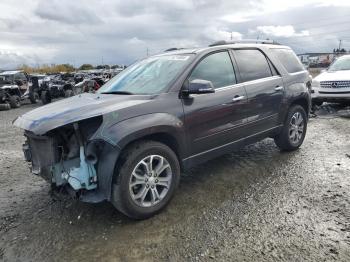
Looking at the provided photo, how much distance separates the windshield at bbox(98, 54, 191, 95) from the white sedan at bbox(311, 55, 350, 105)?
6860 millimetres

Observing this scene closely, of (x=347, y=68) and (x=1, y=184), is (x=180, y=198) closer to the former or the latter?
(x=1, y=184)

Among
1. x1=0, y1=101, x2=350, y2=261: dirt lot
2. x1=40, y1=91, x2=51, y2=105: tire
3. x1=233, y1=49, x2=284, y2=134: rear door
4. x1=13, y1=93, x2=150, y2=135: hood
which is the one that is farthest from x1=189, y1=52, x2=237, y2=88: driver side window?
x1=40, y1=91, x2=51, y2=105: tire

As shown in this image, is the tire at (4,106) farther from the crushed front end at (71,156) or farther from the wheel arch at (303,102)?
the wheel arch at (303,102)

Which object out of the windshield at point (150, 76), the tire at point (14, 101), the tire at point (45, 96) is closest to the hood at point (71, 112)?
the windshield at point (150, 76)

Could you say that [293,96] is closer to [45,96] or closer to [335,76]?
[335,76]

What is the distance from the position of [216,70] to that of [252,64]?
802 millimetres

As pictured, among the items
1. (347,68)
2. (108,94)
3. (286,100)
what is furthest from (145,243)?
(347,68)

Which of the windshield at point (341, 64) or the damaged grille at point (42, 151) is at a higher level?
the windshield at point (341, 64)

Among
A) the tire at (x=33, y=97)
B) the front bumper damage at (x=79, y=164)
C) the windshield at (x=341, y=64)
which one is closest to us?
the front bumper damage at (x=79, y=164)

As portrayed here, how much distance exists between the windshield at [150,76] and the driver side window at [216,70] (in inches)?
7.7

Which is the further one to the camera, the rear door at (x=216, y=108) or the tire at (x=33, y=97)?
the tire at (x=33, y=97)

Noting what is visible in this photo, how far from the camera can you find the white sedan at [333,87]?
9.44 meters

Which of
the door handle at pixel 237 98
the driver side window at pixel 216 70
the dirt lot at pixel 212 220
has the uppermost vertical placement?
the driver side window at pixel 216 70

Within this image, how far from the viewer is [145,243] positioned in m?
3.12
